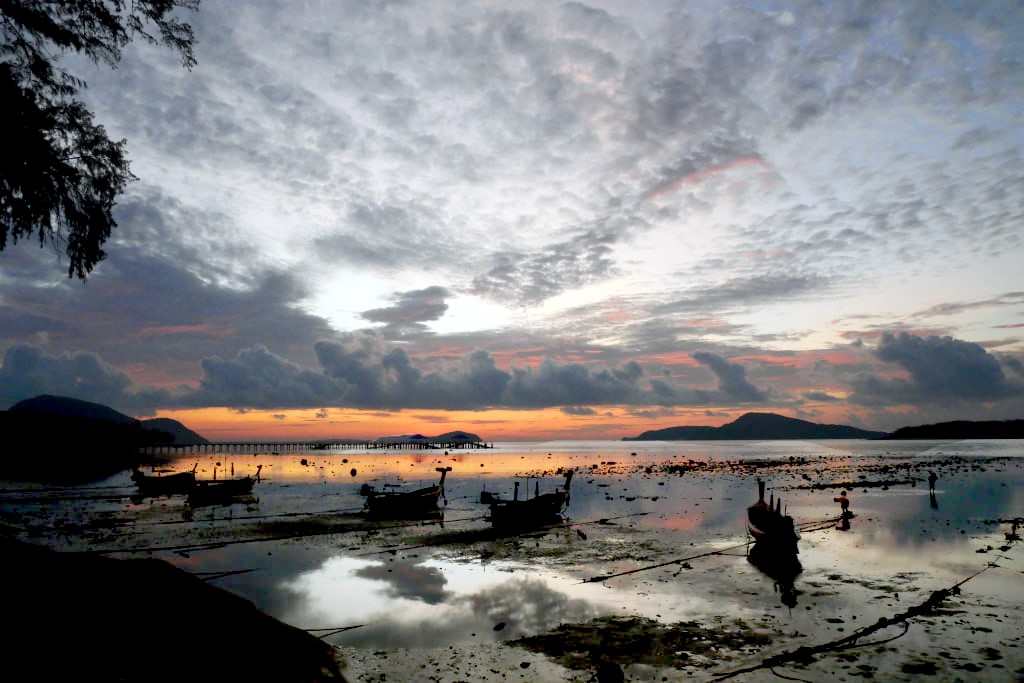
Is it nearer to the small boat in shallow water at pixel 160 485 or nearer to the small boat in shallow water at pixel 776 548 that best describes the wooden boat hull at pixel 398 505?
the small boat in shallow water at pixel 160 485

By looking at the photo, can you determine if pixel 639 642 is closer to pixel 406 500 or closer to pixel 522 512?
pixel 522 512

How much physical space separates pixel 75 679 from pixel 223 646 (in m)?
2.77

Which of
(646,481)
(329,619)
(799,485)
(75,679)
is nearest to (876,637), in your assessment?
(329,619)

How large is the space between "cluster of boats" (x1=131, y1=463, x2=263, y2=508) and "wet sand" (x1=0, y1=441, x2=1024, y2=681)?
3604 mm

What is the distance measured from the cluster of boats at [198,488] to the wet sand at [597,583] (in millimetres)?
3604

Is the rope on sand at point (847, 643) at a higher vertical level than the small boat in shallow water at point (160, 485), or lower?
higher

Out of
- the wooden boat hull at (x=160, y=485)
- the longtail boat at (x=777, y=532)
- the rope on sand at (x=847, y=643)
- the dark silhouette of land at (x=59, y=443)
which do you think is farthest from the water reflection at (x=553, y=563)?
the dark silhouette of land at (x=59, y=443)

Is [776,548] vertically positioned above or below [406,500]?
above

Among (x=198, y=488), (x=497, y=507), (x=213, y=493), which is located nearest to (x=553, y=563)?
(x=497, y=507)

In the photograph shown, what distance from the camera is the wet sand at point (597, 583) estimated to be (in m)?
15.5

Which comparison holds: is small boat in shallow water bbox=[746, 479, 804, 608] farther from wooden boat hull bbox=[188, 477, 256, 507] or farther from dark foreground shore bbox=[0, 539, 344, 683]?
wooden boat hull bbox=[188, 477, 256, 507]

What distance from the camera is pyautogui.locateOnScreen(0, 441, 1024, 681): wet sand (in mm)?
15516

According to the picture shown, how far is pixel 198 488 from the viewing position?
5494 cm

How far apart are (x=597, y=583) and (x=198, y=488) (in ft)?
150
